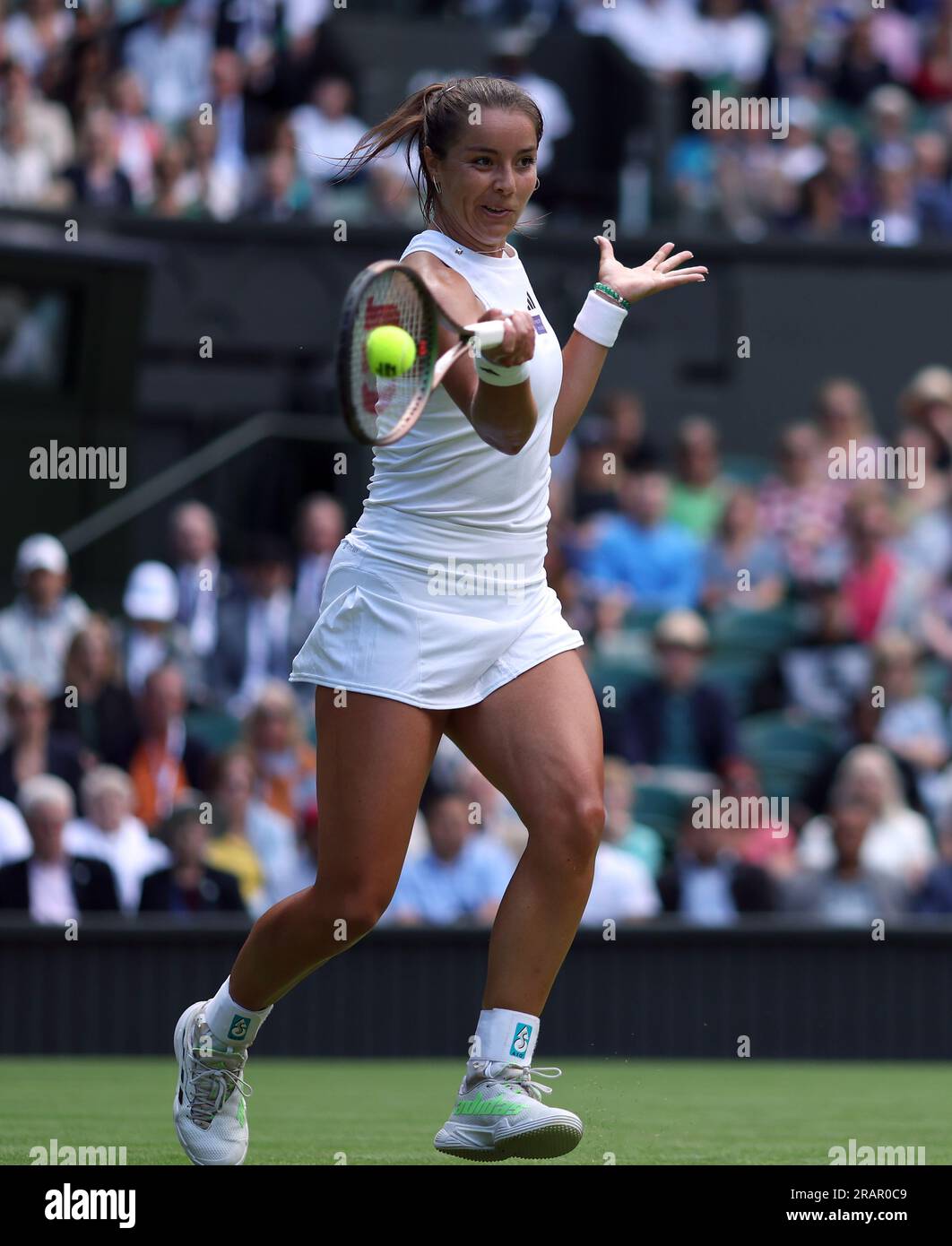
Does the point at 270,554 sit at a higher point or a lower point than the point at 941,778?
higher

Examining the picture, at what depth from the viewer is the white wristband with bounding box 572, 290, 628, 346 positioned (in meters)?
4.83

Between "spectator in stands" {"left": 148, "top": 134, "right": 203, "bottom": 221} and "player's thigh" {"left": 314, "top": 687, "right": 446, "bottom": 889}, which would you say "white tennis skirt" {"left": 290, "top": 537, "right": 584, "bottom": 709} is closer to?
"player's thigh" {"left": 314, "top": 687, "right": 446, "bottom": 889}

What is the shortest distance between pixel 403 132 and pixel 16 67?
8.17m

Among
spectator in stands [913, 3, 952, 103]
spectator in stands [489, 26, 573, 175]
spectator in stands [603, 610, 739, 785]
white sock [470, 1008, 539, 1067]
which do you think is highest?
spectator in stands [913, 3, 952, 103]

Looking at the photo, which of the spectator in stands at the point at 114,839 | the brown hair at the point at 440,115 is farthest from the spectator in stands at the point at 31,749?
the brown hair at the point at 440,115

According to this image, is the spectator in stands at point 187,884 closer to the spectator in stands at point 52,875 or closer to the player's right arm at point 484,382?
the spectator in stands at point 52,875

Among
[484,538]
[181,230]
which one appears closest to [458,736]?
[484,538]

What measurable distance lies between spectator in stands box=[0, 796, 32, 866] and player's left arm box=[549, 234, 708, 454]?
4.81m

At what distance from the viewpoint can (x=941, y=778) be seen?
10375 mm

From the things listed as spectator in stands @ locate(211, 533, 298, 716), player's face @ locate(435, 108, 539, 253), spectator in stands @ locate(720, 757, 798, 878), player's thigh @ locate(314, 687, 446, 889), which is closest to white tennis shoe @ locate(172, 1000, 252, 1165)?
player's thigh @ locate(314, 687, 446, 889)

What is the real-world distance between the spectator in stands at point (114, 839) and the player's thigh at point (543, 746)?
482 centimetres

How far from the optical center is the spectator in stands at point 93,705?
395 inches

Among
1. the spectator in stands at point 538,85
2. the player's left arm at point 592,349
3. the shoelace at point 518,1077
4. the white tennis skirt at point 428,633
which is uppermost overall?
the spectator in stands at point 538,85
